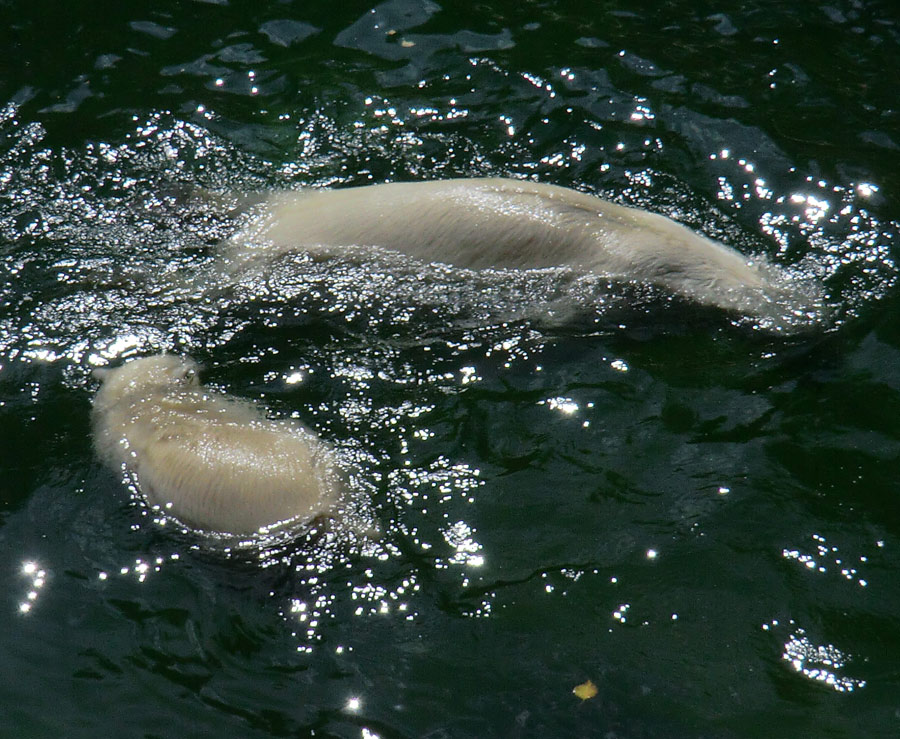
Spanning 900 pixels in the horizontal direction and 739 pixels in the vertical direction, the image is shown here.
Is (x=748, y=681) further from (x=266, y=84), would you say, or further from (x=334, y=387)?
(x=266, y=84)

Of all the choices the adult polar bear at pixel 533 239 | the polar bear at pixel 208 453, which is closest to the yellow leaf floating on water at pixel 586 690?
the polar bear at pixel 208 453

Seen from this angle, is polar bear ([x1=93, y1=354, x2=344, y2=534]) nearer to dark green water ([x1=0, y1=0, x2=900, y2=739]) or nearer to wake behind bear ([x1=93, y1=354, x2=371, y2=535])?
wake behind bear ([x1=93, y1=354, x2=371, y2=535])

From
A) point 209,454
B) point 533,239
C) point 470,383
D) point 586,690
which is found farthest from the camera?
point 533,239

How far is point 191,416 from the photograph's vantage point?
5.01 meters

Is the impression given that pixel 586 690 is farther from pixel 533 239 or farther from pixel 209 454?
pixel 533 239

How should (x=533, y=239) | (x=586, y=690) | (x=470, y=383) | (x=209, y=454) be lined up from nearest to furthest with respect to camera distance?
(x=586, y=690)
(x=209, y=454)
(x=470, y=383)
(x=533, y=239)

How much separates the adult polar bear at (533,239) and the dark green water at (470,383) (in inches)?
6.1

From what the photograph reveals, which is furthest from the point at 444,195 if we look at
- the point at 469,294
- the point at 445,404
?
the point at 445,404

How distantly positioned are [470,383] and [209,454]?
1524 millimetres

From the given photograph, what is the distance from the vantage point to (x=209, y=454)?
4633 millimetres

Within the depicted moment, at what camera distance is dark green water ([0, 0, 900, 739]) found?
4.26m

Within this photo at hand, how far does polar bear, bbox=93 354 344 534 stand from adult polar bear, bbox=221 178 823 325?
110cm

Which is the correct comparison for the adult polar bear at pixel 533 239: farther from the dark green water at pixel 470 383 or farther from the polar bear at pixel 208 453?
the polar bear at pixel 208 453

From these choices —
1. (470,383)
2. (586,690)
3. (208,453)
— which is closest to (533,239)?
(470,383)
